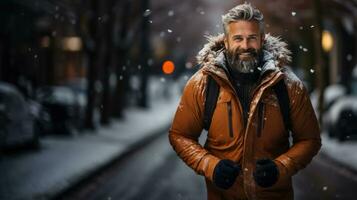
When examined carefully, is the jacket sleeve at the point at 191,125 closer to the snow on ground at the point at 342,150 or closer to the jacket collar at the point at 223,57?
the jacket collar at the point at 223,57

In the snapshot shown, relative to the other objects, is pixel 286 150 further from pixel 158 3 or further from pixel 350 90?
→ pixel 158 3

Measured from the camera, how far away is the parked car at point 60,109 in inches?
941

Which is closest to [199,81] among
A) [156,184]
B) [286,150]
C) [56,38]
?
[286,150]

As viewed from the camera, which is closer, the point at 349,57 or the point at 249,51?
the point at 249,51

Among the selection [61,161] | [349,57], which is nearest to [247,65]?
[61,161]

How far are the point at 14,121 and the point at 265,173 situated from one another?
1328 cm

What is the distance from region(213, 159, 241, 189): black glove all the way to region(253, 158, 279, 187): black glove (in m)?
0.10

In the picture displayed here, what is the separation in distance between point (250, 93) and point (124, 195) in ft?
25.8

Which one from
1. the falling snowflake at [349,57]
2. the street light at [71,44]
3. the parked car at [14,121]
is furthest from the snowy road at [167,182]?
the street light at [71,44]

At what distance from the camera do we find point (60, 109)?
960 inches

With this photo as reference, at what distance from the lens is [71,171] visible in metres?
13.8

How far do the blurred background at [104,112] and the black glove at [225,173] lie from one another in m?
1.12

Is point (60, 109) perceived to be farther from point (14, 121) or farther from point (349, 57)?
point (349, 57)

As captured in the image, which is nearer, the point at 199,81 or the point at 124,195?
the point at 199,81
